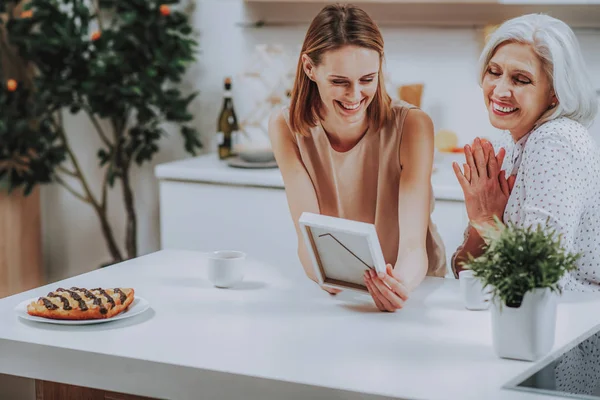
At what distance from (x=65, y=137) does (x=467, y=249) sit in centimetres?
299

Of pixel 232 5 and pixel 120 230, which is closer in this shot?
pixel 232 5

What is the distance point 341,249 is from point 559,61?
27.0 inches

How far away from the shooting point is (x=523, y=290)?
163 cm

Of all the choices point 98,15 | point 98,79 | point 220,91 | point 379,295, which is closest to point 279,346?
point 379,295

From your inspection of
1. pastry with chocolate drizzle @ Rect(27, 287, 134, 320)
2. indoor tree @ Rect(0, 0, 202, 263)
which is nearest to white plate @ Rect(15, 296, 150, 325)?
pastry with chocolate drizzle @ Rect(27, 287, 134, 320)

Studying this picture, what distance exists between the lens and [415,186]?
2.25 metres

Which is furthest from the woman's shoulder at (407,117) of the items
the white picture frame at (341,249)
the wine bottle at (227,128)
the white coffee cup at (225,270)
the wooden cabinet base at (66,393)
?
the wine bottle at (227,128)

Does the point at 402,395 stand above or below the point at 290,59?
below

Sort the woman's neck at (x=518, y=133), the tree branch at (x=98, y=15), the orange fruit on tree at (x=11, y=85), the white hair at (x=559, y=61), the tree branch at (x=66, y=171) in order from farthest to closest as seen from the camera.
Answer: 1. the tree branch at (x=66, y=171)
2. the tree branch at (x=98, y=15)
3. the orange fruit on tree at (x=11, y=85)
4. the woman's neck at (x=518, y=133)
5. the white hair at (x=559, y=61)

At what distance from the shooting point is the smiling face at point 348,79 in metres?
2.20

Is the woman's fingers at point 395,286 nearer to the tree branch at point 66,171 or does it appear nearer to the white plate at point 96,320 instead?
the white plate at point 96,320

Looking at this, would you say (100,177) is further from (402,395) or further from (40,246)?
(402,395)

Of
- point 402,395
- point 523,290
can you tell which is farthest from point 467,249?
point 402,395

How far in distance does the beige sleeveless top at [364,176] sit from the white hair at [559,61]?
325mm
